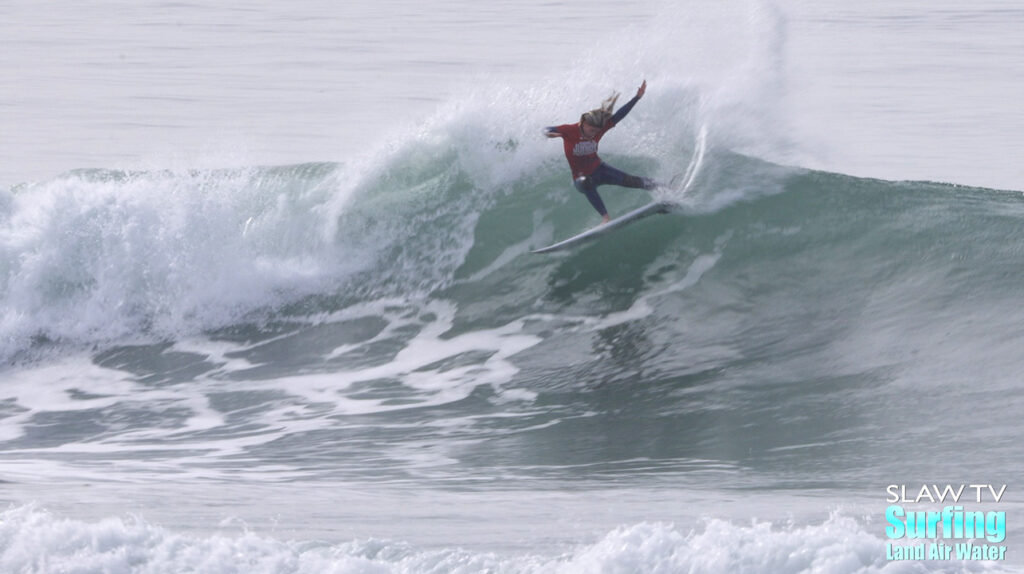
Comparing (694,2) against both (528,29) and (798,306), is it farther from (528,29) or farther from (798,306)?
(528,29)

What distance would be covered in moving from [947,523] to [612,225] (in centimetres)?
576

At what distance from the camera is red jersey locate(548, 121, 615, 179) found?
1034 cm

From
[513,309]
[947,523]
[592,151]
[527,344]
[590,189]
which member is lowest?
[947,523]

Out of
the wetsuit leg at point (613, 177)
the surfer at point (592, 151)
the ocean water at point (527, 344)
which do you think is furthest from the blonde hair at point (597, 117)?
the ocean water at point (527, 344)

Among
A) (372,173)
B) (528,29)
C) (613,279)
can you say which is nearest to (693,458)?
(613,279)

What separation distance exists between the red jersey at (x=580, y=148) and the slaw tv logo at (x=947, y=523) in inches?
184

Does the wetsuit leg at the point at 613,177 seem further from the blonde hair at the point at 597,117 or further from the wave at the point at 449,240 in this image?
Result: the wave at the point at 449,240

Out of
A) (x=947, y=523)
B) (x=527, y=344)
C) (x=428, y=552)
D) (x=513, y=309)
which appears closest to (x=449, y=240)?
(x=513, y=309)

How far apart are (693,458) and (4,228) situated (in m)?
7.80

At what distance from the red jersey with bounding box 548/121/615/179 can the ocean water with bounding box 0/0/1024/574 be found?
84 centimetres

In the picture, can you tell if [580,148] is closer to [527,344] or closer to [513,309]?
[513,309]

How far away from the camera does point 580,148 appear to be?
34.0ft

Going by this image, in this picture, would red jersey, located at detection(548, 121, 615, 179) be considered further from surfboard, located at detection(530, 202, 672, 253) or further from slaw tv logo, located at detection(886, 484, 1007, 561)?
slaw tv logo, located at detection(886, 484, 1007, 561)

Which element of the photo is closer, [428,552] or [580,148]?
[428,552]
